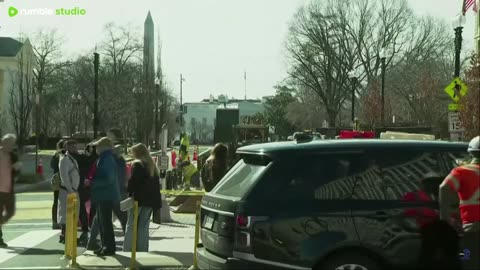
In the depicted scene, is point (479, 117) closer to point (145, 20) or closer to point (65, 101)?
point (65, 101)

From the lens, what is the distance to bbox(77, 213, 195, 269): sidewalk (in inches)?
376

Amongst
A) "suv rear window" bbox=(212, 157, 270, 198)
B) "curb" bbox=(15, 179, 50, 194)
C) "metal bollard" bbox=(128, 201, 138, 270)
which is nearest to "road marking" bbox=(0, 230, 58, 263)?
"metal bollard" bbox=(128, 201, 138, 270)

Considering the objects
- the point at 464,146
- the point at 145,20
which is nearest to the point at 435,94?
the point at 464,146

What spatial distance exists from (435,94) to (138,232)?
136 ft

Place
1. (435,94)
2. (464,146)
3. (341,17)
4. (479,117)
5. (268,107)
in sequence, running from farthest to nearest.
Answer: (268,107), (341,17), (435,94), (479,117), (464,146)

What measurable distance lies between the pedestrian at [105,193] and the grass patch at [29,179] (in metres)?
22.4

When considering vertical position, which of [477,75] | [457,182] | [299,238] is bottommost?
[299,238]

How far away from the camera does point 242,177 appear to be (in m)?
6.97

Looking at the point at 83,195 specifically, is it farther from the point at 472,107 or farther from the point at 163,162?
the point at 472,107

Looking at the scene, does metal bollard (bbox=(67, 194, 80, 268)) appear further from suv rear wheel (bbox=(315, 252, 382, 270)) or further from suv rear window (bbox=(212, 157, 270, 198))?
suv rear wheel (bbox=(315, 252, 382, 270))

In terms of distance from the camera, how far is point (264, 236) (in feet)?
21.0

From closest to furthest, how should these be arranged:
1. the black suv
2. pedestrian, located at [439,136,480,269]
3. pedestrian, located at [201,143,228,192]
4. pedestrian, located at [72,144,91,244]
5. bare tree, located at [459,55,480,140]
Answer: pedestrian, located at [439,136,480,269] → the black suv → pedestrian, located at [201,143,228,192] → pedestrian, located at [72,144,91,244] → bare tree, located at [459,55,480,140]

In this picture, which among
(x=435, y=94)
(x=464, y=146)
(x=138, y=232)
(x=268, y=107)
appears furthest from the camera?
(x=268, y=107)

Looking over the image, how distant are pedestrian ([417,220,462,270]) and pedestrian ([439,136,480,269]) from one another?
1.78 metres
